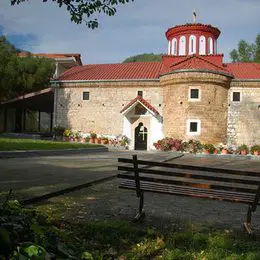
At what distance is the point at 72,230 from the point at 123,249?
787 millimetres

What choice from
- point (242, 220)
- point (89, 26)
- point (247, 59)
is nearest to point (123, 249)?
point (242, 220)

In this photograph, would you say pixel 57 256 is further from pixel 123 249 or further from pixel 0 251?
pixel 123 249

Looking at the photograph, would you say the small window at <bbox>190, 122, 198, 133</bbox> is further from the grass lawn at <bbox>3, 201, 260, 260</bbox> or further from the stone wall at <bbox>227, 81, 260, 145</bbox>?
the grass lawn at <bbox>3, 201, 260, 260</bbox>

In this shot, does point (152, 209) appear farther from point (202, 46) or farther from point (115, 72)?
point (202, 46)

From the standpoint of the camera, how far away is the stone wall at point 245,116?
24.5 metres

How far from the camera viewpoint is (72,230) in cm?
402

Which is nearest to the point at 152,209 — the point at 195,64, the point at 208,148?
the point at 208,148

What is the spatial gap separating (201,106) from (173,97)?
2.19m

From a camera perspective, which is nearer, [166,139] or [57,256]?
[57,256]

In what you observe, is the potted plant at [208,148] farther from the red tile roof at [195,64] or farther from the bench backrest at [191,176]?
the bench backrest at [191,176]

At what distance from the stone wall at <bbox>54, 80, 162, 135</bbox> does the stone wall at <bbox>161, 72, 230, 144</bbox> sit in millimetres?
1949

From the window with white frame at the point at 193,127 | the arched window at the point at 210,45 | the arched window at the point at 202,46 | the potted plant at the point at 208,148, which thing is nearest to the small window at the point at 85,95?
the window with white frame at the point at 193,127

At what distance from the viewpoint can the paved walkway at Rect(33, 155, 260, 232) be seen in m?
4.79

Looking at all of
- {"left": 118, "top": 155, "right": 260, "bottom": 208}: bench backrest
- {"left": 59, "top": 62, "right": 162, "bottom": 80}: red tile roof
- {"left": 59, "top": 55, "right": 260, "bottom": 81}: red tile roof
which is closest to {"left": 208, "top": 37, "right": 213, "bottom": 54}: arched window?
{"left": 59, "top": 55, "right": 260, "bottom": 81}: red tile roof
